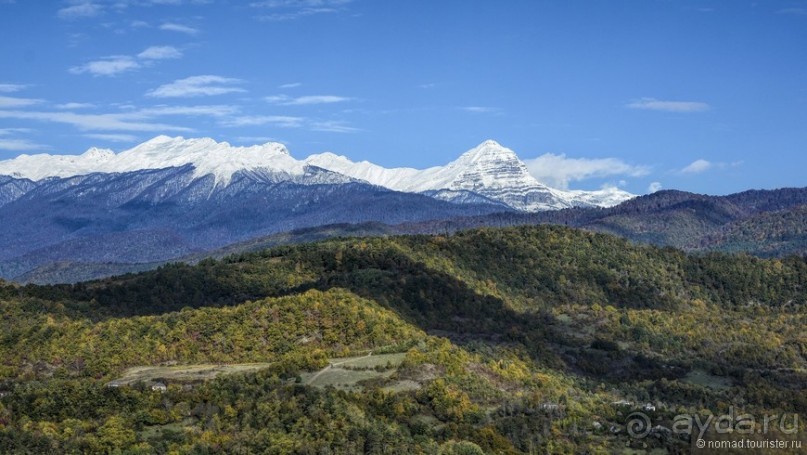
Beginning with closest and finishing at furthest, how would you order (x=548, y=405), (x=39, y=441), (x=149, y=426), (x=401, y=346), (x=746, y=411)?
(x=39, y=441), (x=149, y=426), (x=548, y=405), (x=746, y=411), (x=401, y=346)

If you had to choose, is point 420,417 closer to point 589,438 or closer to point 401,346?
point 589,438

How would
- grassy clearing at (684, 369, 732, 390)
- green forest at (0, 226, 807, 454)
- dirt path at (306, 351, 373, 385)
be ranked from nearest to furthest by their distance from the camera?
1. green forest at (0, 226, 807, 454)
2. dirt path at (306, 351, 373, 385)
3. grassy clearing at (684, 369, 732, 390)

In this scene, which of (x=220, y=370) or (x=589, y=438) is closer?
(x=589, y=438)

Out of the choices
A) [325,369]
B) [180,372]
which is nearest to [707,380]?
[325,369]

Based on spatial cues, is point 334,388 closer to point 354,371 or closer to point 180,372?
point 354,371

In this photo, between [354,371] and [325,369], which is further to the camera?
[325,369]

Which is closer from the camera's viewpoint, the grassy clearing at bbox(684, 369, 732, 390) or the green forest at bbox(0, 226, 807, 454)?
the green forest at bbox(0, 226, 807, 454)

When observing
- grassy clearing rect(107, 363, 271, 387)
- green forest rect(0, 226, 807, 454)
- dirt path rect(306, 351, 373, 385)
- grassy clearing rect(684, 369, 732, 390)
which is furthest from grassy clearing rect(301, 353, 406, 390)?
grassy clearing rect(684, 369, 732, 390)

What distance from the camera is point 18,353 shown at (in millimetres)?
166375

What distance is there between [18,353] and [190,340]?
2502 centimetres

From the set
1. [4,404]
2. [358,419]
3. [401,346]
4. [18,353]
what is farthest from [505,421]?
[18,353]

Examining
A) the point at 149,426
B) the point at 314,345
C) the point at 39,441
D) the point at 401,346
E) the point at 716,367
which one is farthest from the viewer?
the point at 716,367

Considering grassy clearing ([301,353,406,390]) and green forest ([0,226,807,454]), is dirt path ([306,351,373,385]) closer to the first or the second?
grassy clearing ([301,353,406,390])

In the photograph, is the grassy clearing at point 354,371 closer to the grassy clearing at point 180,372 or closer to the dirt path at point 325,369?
the dirt path at point 325,369
